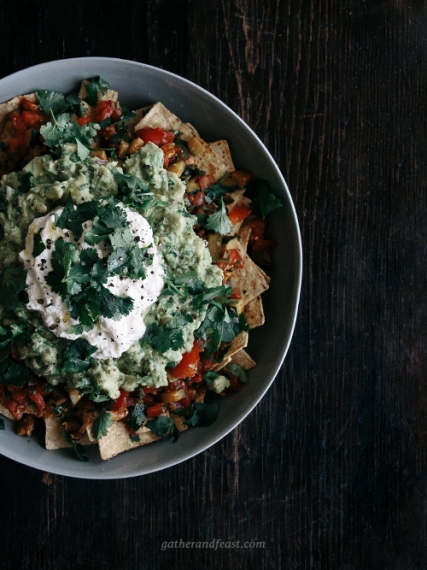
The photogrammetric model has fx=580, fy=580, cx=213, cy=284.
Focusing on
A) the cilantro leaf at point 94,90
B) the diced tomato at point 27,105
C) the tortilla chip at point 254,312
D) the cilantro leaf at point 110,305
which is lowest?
the tortilla chip at point 254,312

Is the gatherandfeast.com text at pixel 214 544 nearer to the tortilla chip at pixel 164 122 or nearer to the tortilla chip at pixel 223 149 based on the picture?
the tortilla chip at pixel 223 149

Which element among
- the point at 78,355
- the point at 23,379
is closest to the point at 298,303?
the point at 78,355

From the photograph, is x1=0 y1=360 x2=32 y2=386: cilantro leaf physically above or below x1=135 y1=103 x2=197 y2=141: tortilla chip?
below

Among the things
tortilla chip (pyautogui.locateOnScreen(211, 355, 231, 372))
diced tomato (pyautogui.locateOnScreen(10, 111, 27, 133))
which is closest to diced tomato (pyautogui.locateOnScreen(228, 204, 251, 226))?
tortilla chip (pyautogui.locateOnScreen(211, 355, 231, 372))

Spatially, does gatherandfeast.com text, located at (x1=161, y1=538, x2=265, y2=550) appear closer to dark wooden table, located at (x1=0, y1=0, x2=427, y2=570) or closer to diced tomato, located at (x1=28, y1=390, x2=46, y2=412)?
dark wooden table, located at (x1=0, y1=0, x2=427, y2=570)

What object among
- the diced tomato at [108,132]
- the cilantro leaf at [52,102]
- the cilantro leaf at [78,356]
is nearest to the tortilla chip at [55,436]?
the cilantro leaf at [78,356]

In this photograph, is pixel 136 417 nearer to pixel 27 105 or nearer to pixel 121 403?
pixel 121 403
